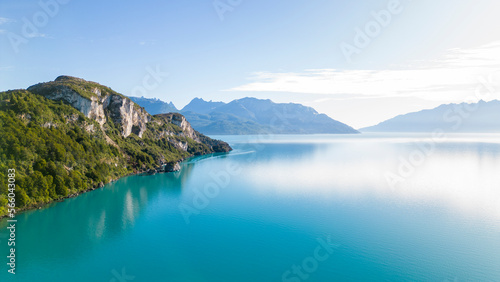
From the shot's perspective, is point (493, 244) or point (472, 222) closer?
point (493, 244)

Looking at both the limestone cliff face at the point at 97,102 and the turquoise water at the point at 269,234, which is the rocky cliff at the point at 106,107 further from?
the turquoise water at the point at 269,234

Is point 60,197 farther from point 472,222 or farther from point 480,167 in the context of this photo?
point 480,167

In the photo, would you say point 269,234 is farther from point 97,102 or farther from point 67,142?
point 97,102

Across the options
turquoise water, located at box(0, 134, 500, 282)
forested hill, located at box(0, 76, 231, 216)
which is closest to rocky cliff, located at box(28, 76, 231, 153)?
forested hill, located at box(0, 76, 231, 216)

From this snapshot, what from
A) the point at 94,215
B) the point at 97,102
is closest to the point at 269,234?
the point at 94,215

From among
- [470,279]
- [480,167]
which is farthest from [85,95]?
[480,167]

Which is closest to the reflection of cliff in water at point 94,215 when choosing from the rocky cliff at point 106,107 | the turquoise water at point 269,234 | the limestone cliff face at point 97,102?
the turquoise water at point 269,234
